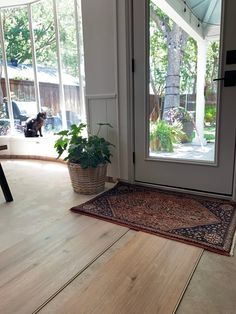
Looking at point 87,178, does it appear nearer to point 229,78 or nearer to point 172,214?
point 172,214

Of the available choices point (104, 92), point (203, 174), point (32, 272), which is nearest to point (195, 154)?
point (203, 174)

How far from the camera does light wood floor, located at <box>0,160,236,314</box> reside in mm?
1088

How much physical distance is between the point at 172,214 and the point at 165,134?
2.70ft

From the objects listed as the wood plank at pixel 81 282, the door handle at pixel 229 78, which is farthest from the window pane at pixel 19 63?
the wood plank at pixel 81 282

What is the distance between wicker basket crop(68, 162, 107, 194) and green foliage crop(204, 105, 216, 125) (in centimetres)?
101

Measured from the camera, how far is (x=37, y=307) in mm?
1077

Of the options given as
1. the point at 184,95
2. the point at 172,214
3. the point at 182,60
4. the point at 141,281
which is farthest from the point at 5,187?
the point at 182,60

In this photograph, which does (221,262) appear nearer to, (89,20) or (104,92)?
(104,92)

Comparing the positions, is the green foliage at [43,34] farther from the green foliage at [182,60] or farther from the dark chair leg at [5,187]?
the dark chair leg at [5,187]

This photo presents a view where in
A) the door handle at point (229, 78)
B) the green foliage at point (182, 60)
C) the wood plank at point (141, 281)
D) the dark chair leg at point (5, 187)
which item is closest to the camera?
the wood plank at point (141, 281)

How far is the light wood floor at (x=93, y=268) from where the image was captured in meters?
1.09

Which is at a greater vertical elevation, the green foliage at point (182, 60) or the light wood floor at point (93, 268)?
the green foliage at point (182, 60)

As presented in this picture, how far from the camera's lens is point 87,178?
2359 mm

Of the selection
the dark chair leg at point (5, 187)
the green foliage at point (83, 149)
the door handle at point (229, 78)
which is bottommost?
the dark chair leg at point (5, 187)
